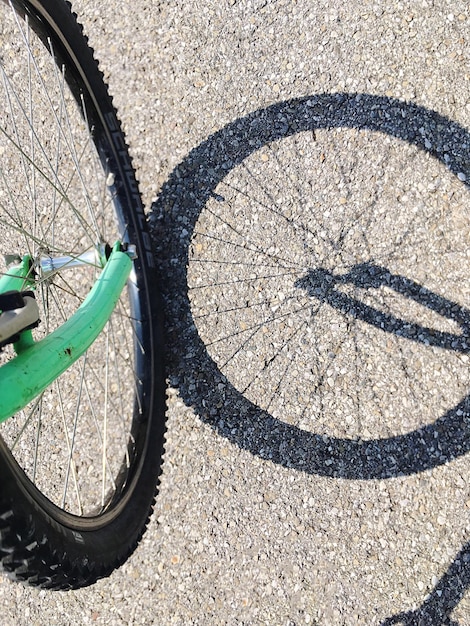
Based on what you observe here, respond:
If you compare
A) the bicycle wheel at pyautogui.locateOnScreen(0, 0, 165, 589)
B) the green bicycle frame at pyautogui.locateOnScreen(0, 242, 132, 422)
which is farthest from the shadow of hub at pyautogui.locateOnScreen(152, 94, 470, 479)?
the green bicycle frame at pyautogui.locateOnScreen(0, 242, 132, 422)

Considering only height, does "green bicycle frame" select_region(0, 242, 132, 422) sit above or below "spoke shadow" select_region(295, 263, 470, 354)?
below

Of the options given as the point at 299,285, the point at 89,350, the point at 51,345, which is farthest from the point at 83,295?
the point at 51,345

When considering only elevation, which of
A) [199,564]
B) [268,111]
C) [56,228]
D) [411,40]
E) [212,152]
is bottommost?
[199,564]

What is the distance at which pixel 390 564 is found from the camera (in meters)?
1.97

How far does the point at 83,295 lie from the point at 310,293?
2.71 ft

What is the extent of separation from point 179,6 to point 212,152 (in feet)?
1.86

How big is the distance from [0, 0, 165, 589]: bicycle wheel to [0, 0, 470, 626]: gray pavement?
151 mm

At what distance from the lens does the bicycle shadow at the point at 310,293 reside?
2.02 meters

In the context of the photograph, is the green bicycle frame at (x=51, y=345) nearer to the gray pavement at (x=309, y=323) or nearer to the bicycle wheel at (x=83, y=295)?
the bicycle wheel at (x=83, y=295)

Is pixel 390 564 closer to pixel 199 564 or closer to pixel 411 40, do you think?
pixel 199 564

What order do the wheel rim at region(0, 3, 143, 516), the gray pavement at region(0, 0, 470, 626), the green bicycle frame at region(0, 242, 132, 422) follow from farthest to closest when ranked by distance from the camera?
the wheel rim at region(0, 3, 143, 516), the gray pavement at region(0, 0, 470, 626), the green bicycle frame at region(0, 242, 132, 422)

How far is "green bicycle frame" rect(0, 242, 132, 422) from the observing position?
1239 millimetres

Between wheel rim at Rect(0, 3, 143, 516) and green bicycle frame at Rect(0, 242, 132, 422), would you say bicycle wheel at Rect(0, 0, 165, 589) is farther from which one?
green bicycle frame at Rect(0, 242, 132, 422)

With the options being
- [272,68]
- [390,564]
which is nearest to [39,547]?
[390,564]
